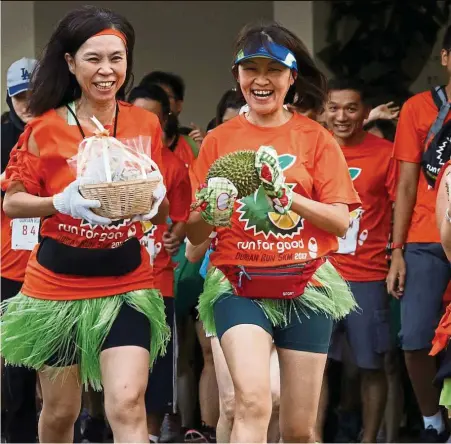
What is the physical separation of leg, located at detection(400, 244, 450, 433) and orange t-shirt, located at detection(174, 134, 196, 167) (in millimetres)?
1522

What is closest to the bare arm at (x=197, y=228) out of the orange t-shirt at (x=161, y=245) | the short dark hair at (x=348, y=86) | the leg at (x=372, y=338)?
Result: the orange t-shirt at (x=161, y=245)

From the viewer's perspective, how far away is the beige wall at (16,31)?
9.30 m

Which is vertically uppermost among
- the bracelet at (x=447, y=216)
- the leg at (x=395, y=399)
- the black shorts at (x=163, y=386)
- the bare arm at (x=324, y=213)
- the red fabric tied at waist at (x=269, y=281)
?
the bracelet at (x=447, y=216)

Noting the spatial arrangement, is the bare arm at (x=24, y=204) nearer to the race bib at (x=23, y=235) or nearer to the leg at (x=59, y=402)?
the leg at (x=59, y=402)

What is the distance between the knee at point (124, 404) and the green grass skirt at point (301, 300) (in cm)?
61

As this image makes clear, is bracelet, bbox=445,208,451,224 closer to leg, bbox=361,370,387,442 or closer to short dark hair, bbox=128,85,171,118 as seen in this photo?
leg, bbox=361,370,387,442

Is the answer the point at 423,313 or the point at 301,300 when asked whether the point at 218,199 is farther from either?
the point at 423,313

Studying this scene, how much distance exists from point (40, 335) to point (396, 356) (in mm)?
2979

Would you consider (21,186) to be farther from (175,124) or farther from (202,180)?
(175,124)

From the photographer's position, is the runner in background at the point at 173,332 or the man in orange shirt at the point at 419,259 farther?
the runner in background at the point at 173,332

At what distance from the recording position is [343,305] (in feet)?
19.1

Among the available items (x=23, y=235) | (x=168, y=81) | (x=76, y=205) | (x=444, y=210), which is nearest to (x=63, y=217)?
(x=76, y=205)

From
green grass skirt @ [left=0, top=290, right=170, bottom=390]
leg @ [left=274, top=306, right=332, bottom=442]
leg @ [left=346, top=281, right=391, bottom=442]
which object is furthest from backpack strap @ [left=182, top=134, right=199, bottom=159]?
leg @ [left=274, top=306, right=332, bottom=442]

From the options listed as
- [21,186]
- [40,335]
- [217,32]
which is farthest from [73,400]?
[217,32]
